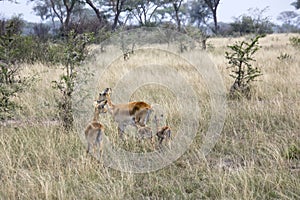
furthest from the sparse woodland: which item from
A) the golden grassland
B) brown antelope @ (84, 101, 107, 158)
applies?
brown antelope @ (84, 101, 107, 158)

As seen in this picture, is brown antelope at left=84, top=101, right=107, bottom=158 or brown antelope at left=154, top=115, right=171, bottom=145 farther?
brown antelope at left=154, top=115, right=171, bottom=145

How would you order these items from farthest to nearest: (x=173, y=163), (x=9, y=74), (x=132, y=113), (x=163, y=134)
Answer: (x=9, y=74), (x=132, y=113), (x=163, y=134), (x=173, y=163)

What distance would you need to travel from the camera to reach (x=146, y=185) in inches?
117

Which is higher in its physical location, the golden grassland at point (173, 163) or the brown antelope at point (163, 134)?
the brown antelope at point (163, 134)

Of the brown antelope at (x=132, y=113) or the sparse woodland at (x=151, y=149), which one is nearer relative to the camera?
the sparse woodland at (x=151, y=149)

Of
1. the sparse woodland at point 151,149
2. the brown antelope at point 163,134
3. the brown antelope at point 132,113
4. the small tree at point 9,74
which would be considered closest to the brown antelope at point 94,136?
the sparse woodland at point 151,149

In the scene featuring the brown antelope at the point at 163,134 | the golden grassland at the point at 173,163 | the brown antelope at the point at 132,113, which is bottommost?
the golden grassland at the point at 173,163

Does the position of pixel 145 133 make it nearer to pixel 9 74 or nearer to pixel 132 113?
pixel 132 113

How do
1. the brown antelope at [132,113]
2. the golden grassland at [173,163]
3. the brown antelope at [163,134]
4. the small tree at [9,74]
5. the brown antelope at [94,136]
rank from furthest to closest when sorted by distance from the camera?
the small tree at [9,74] < the brown antelope at [132,113] < the brown antelope at [163,134] < the brown antelope at [94,136] < the golden grassland at [173,163]

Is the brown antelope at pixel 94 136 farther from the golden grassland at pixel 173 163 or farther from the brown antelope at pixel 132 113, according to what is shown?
the brown antelope at pixel 132 113

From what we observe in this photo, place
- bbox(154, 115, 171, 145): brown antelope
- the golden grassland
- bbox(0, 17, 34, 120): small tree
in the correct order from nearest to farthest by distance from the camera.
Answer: the golden grassland, bbox(154, 115, 171, 145): brown antelope, bbox(0, 17, 34, 120): small tree

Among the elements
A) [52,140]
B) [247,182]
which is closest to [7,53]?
[52,140]

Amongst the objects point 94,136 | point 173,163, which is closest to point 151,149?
point 173,163

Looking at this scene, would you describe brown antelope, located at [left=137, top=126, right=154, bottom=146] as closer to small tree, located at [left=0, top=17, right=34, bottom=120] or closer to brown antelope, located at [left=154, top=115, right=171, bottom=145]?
brown antelope, located at [left=154, top=115, right=171, bottom=145]
